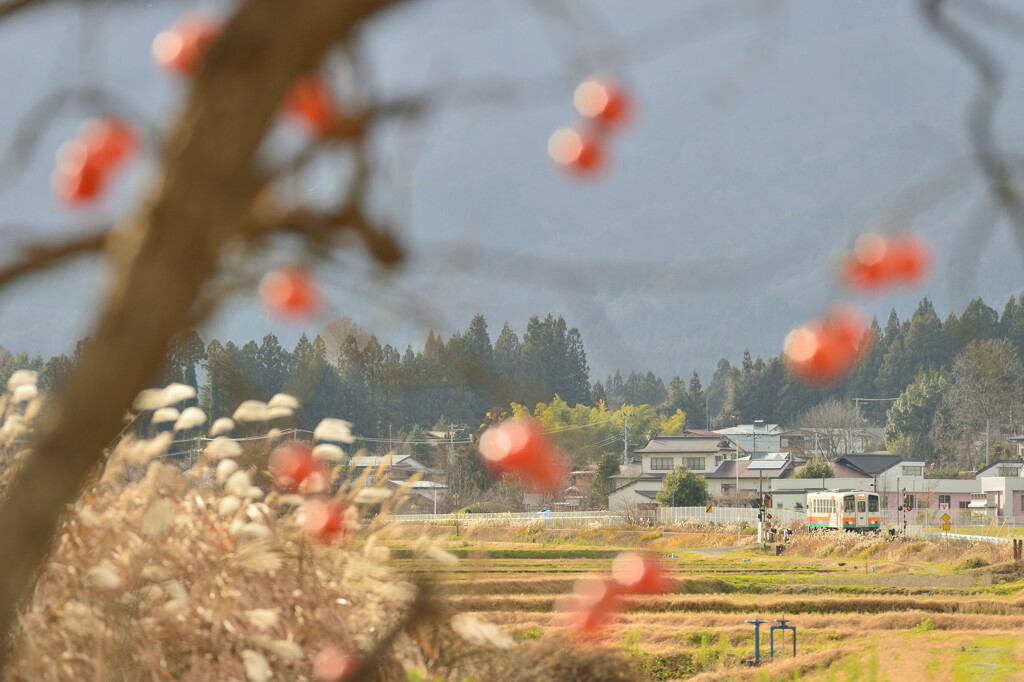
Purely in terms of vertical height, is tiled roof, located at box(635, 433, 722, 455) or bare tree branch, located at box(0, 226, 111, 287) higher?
tiled roof, located at box(635, 433, 722, 455)

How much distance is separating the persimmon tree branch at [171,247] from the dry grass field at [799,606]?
1504 millimetres

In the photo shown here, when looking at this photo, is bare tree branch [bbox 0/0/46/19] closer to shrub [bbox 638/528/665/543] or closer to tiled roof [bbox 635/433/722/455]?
shrub [bbox 638/528/665/543]

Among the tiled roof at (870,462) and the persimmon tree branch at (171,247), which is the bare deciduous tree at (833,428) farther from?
the persimmon tree branch at (171,247)

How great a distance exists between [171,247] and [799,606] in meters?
17.2

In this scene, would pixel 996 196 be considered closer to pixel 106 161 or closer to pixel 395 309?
pixel 395 309

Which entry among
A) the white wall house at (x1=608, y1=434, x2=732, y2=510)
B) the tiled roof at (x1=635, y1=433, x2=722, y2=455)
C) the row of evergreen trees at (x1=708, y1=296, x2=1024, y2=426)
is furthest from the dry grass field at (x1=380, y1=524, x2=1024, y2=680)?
the row of evergreen trees at (x1=708, y1=296, x2=1024, y2=426)

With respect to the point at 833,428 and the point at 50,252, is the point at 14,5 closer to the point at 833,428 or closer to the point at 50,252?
the point at 50,252

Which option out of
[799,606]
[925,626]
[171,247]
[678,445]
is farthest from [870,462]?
[171,247]

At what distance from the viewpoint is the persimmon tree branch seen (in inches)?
32.3

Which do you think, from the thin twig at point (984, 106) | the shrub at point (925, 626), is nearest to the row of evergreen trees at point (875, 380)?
the shrub at point (925, 626)

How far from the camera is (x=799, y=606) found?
1630 centimetres

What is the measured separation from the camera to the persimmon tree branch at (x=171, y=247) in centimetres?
82

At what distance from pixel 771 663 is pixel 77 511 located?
9.55m

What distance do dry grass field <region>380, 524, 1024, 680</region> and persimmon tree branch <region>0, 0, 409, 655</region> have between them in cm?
150
